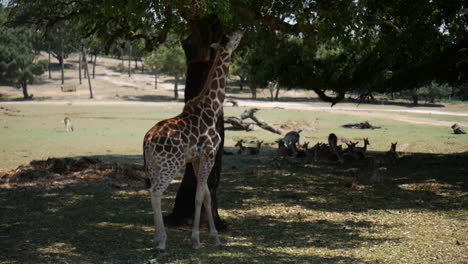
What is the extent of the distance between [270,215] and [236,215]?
71 cm

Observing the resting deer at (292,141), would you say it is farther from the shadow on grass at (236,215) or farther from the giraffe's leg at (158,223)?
the giraffe's leg at (158,223)

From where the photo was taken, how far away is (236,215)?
36.2ft

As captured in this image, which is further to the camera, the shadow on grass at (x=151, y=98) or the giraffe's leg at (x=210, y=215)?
the shadow on grass at (x=151, y=98)

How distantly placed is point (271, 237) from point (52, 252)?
3625 millimetres

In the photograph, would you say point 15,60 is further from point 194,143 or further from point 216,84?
point 194,143

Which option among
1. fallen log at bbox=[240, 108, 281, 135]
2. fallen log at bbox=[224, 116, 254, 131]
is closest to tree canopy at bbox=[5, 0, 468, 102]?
fallen log at bbox=[240, 108, 281, 135]

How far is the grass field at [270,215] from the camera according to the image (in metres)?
8.13

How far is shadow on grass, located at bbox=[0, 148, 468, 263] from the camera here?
8156 mm

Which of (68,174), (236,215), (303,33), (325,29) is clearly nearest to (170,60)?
(68,174)

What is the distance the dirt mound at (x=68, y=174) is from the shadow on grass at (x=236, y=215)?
257 millimetres

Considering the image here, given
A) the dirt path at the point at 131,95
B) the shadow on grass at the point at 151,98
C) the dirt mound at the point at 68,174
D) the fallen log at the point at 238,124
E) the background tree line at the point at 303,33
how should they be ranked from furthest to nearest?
the shadow on grass at the point at 151,98 → the dirt path at the point at 131,95 → the fallen log at the point at 238,124 → the dirt mound at the point at 68,174 → the background tree line at the point at 303,33

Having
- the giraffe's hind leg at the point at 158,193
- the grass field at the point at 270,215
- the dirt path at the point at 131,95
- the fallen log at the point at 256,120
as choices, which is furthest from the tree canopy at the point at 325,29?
the dirt path at the point at 131,95

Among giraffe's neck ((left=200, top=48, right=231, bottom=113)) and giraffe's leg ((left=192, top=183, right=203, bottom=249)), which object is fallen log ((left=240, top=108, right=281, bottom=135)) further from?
giraffe's leg ((left=192, top=183, right=203, bottom=249))

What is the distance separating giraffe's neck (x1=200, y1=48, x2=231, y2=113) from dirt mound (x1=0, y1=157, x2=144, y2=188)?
6.09 meters
